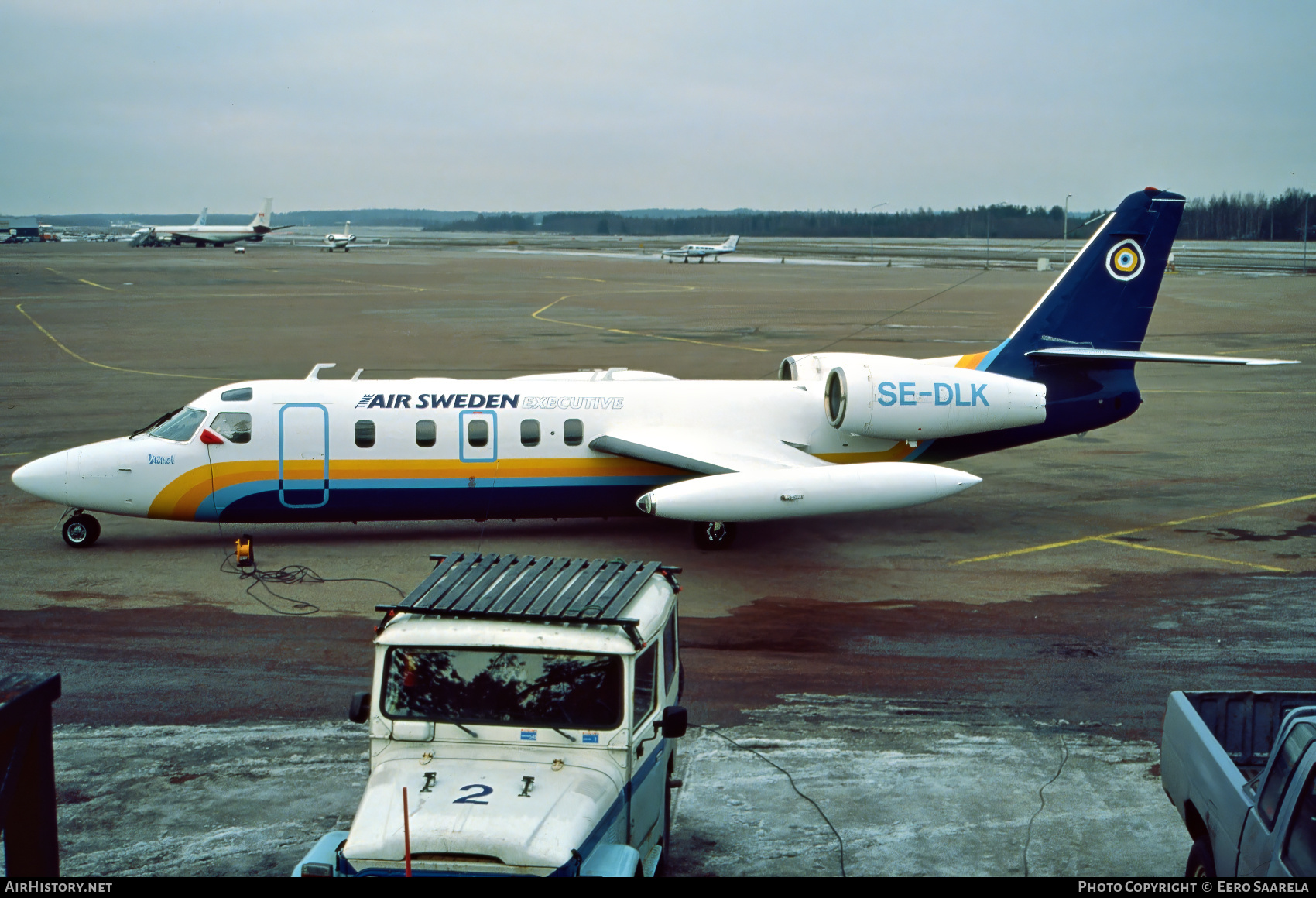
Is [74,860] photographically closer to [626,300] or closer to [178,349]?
[178,349]

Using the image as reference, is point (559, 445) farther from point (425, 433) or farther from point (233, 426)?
point (233, 426)

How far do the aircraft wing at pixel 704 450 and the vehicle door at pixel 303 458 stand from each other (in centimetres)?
447

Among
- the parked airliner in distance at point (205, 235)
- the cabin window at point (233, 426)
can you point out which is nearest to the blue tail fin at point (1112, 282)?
the cabin window at point (233, 426)

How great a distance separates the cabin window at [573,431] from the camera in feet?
66.5

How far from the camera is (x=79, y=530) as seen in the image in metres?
20.2

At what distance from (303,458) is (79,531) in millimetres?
4146

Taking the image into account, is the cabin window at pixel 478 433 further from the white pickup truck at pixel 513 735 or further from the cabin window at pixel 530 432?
the white pickup truck at pixel 513 735

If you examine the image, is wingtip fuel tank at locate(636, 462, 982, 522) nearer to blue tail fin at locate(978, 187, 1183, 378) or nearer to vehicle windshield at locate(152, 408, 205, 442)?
blue tail fin at locate(978, 187, 1183, 378)

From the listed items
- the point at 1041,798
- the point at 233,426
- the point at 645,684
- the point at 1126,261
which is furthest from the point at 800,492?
the point at 645,684

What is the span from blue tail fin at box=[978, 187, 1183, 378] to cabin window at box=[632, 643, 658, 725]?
49.5 feet

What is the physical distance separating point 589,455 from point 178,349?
32185 millimetres

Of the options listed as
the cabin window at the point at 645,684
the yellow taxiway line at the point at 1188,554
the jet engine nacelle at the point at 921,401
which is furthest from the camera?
the jet engine nacelle at the point at 921,401

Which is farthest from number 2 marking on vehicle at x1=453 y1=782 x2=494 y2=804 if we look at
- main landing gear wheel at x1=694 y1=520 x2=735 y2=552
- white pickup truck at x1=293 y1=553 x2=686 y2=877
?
main landing gear wheel at x1=694 y1=520 x2=735 y2=552

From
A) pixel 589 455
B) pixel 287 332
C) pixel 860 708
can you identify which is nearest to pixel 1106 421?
pixel 589 455
